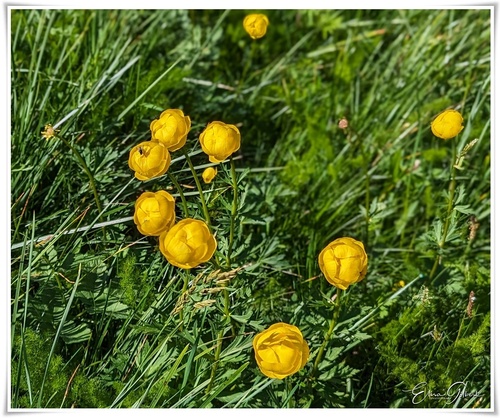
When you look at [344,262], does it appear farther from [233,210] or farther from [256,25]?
[256,25]

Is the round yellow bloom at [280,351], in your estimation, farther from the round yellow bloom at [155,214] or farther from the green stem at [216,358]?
the round yellow bloom at [155,214]

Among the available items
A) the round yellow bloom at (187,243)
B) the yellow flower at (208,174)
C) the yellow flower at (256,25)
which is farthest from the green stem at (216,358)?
the yellow flower at (256,25)

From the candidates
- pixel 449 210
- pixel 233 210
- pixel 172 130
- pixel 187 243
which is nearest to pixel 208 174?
pixel 233 210

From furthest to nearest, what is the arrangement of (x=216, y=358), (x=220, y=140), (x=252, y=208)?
(x=252, y=208) → (x=216, y=358) → (x=220, y=140)

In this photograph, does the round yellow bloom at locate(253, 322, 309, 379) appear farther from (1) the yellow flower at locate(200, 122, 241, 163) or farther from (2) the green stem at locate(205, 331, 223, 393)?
(1) the yellow flower at locate(200, 122, 241, 163)

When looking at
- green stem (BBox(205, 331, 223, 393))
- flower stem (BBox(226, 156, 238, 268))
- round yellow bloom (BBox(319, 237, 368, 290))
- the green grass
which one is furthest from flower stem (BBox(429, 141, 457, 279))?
green stem (BBox(205, 331, 223, 393))

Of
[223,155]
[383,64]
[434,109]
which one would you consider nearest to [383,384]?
[223,155]
